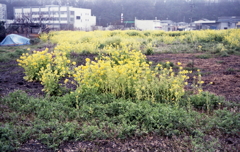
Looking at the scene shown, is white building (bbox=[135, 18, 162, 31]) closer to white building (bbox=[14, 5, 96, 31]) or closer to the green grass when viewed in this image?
white building (bbox=[14, 5, 96, 31])

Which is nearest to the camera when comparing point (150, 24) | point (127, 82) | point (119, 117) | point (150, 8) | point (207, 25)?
point (119, 117)

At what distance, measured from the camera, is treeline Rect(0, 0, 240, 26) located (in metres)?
63.6

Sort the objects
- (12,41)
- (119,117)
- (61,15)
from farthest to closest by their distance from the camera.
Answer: (61,15)
(12,41)
(119,117)

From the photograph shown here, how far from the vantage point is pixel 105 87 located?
4.72 m

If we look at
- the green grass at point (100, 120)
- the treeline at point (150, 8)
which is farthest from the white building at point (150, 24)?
the green grass at point (100, 120)

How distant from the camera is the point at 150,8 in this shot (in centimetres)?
7481

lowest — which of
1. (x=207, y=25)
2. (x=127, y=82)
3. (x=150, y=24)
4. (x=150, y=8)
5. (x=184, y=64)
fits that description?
(x=127, y=82)

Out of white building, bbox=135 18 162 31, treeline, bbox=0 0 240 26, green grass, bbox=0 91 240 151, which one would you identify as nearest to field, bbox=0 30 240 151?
green grass, bbox=0 91 240 151

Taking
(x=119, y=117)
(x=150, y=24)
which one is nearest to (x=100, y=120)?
(x=119, y=117)

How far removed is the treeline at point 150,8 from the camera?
63.6 m

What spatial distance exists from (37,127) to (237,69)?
6.61m

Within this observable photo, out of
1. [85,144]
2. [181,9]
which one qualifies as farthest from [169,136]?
[181,9]

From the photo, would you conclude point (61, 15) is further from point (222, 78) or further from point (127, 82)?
point (127, 82)

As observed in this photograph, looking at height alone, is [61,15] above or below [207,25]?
above
